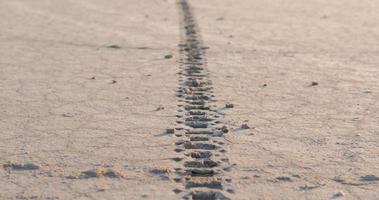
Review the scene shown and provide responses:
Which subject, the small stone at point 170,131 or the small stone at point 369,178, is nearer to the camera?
the small stone at point 369,178

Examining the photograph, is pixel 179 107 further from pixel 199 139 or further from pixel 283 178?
pixel 283 178

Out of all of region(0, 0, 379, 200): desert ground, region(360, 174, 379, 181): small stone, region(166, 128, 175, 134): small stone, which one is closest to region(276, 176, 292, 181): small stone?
region(0, 0, 379, 200): desert ground

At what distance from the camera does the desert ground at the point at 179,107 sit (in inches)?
126

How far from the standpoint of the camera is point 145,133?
154 inches

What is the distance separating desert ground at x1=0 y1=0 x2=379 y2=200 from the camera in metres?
3.20

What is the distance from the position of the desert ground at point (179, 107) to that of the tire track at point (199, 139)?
0.01m

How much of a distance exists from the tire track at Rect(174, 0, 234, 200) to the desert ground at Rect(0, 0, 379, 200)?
1cm

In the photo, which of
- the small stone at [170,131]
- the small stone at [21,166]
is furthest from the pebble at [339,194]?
the small stone at [21,166]

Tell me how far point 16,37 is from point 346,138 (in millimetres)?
4323

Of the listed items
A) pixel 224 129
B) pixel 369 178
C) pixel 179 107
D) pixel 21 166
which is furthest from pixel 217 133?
pixel 21 166

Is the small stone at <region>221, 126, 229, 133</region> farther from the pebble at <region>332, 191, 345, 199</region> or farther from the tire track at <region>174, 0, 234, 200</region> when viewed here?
the pebble at <region>332, 191, 345, 199</region>

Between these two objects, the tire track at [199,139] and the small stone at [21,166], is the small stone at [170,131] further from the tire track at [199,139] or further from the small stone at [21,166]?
the small stone at [21,166]

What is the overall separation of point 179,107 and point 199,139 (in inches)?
28.1

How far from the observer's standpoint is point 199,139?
12.4ft
